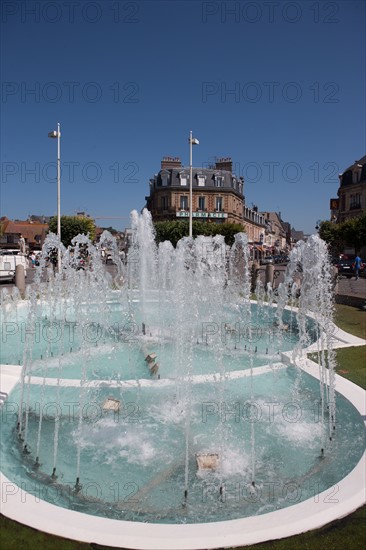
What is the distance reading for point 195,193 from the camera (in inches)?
2414

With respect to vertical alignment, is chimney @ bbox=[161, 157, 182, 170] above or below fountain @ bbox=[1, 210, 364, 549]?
above

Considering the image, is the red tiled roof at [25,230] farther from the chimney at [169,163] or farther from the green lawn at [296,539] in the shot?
the green lawn at [296,539]

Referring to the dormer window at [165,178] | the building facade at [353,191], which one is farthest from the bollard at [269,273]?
the dormer window at [165,178]

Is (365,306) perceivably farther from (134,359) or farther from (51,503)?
(51,503)

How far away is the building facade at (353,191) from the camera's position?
5416 centimetres

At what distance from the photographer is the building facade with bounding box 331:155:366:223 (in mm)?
54156

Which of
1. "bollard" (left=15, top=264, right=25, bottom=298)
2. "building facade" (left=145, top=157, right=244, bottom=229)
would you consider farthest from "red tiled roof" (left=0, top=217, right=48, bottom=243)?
"bollard" (left=15, top=264, right=25, bottom=298)

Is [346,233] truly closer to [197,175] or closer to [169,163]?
[197,175]

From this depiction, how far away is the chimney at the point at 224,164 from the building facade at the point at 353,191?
16979 mm

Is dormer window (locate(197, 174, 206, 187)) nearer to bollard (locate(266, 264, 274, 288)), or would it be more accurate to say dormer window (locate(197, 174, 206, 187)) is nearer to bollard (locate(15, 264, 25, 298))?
bollard (locate(266, 264, 274, 288))

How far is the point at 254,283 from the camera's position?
24375 millimetres

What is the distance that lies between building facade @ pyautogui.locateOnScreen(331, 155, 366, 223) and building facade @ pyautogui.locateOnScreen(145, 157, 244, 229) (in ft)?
52.5

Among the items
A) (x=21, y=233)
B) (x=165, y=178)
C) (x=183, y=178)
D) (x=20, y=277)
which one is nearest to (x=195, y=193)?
(x=183, y=178)

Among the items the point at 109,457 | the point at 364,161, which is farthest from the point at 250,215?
the point at 109,457
